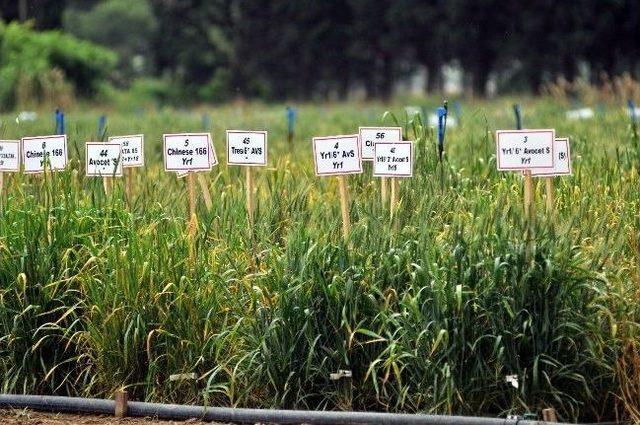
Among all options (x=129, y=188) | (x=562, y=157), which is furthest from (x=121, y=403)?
(x=562, y=157)

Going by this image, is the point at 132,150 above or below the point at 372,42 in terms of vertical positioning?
below

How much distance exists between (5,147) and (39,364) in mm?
1595

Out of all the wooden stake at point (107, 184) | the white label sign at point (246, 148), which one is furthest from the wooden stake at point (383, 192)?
the wooden stake at point (107, 184)

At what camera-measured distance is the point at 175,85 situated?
220ft

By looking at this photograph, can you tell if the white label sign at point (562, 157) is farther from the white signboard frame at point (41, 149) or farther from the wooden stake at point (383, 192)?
the white signboard frame at point (41, 149)

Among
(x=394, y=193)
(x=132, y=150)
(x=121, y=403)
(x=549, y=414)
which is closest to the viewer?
(x=549, y=414)

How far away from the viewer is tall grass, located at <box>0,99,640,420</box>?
653 centimetres

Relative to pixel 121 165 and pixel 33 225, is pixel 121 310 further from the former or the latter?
pixel 121 165

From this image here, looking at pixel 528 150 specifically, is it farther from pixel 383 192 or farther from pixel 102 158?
pixel 102 158

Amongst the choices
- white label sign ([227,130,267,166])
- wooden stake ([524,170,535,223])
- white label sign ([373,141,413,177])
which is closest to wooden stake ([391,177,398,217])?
white label sign ([373,141,413,177])

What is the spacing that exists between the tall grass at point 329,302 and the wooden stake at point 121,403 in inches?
7.8

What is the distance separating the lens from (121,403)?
22.5ft

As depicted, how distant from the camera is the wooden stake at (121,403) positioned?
683 centimetres

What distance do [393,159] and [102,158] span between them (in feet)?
5.90
